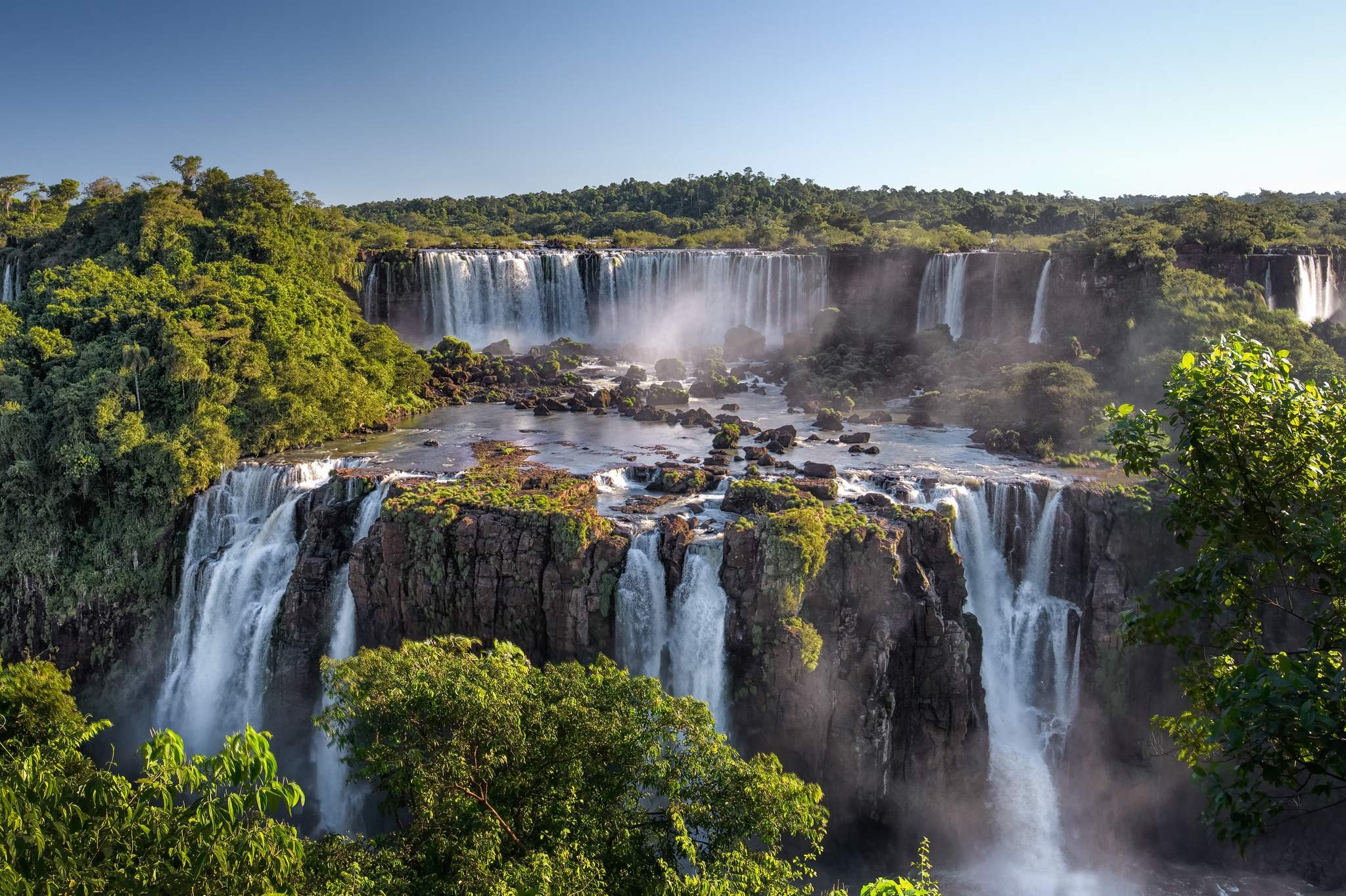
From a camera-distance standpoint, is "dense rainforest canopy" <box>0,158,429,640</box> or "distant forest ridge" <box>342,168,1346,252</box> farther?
"distant forest ridge" <box>342,168,1346,252</box>

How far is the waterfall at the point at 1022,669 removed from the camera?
1877 centimetres

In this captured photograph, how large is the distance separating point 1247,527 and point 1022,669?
1373cm

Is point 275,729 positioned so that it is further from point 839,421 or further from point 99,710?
point 839,421

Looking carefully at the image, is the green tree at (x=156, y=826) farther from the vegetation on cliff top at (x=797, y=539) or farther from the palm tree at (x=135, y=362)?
the palm tree at (x=135, y=362)

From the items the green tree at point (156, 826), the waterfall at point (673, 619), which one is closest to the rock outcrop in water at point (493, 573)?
the waterfall at point (673, 619)

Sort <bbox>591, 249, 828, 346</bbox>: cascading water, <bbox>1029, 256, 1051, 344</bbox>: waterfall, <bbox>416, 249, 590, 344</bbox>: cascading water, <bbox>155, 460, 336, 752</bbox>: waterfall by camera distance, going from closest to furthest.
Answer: <bbox>155, 460, 336, 752</bbox>: waterfall < <bbox>1029, 256, 1051, 344</bbox>: waterfall < <bbox>416, 249, 590, 344</bbox>: cascading water < <bbox>591, 249, 828, 346</bbox>: cascading water

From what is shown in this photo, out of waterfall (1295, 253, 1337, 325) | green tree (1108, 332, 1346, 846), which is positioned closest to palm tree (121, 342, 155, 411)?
Answer: green tree (1108, 332, 1346, 846)

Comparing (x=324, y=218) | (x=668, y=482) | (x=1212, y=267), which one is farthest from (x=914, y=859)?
(x=324, y=218)

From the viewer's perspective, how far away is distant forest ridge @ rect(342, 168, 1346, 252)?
3819cm

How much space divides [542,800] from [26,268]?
45.8 meters

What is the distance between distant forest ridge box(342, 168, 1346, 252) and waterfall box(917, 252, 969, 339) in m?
2.34

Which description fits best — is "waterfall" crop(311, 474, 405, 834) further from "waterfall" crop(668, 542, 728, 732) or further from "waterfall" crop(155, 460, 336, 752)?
"waterfall" crop(668, 542, 728, 732)

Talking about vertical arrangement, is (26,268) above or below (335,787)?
above

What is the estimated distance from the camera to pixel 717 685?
757 inches
